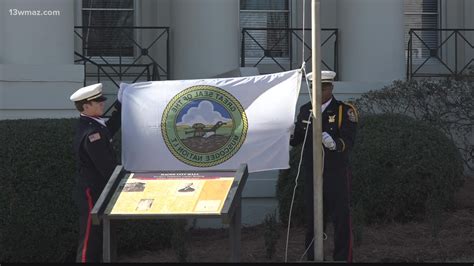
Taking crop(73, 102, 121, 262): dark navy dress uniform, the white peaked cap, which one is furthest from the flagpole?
the white peaked cap

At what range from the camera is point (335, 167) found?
6840 mm

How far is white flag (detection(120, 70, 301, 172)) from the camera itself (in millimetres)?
6887

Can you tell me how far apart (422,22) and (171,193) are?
29.5ft

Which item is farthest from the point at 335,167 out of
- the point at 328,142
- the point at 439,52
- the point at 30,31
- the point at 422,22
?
the point at 422,22

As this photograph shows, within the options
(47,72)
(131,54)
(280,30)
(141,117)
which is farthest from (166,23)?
(141,117)

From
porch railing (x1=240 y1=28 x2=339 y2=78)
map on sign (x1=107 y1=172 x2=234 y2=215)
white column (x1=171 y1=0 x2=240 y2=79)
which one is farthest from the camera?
porch railing (x1=240 y1=28 x2=339 y2=78)

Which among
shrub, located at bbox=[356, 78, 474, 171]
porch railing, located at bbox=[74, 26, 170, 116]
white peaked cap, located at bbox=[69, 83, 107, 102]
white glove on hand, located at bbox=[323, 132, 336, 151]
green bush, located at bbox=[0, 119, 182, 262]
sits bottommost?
green bush, located at bbox=[0, 119, 182, 262]

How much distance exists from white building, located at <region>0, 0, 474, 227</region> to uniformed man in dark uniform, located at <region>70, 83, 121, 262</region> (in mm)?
2808

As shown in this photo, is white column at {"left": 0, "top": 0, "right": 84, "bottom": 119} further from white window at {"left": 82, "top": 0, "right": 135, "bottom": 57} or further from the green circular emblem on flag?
the green circular emblem on flag

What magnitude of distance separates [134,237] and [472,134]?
5.11m

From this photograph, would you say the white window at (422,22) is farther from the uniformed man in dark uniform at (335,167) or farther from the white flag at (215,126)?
the white flag at (215,126)

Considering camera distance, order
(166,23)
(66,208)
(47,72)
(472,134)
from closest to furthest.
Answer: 1. (66,208)
2. (47,72)
3. (472,134)
4. (166,23)

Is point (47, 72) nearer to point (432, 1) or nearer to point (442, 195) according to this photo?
point (442, 195)

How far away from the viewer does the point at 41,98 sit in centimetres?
962
